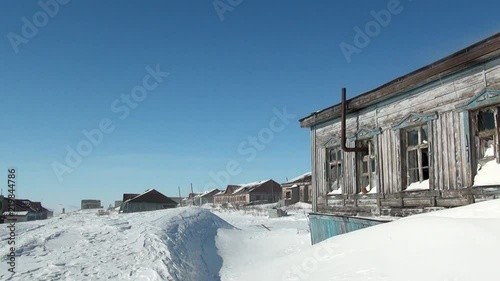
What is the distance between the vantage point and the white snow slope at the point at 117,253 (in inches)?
325

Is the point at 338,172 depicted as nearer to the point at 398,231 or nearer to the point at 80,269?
the point at 398,231

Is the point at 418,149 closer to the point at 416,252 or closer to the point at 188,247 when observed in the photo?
the point at 416,252

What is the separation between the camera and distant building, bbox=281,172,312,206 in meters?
45.4

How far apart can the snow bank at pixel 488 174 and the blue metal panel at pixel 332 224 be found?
267cm

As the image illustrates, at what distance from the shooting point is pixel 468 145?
7039 mm

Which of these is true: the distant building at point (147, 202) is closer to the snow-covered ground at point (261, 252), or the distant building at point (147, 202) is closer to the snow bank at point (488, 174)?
the snow-covered ground at point (261, 252)

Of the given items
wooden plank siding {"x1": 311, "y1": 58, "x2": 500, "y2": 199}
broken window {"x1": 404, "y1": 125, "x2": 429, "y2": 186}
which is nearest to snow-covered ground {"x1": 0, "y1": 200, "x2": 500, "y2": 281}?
wooden plank siding {"x1": 311, "y1": 58, "x2": 500, "y2": 199}

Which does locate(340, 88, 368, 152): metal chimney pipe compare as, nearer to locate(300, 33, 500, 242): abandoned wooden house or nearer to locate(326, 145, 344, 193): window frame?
locate(300, 33, 500, 242): abandoned wooden house

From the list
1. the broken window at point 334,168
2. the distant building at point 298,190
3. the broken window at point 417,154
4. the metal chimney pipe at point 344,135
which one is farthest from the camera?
the distant building at point 298,190

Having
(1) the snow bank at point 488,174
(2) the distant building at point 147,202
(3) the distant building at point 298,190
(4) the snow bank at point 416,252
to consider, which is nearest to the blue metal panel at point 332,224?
(1) the snow bank at point 488,174

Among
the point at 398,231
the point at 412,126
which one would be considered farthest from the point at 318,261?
the point at 412,126

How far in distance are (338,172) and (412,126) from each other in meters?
3.48

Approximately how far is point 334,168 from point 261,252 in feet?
16.5

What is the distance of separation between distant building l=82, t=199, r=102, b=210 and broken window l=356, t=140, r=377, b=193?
76.3m
